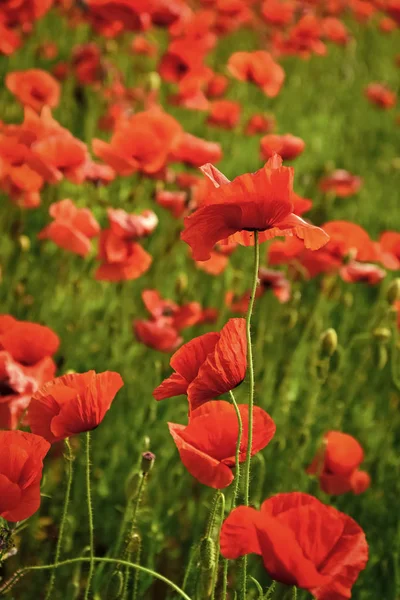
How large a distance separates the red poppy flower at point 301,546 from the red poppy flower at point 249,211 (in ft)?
1.07

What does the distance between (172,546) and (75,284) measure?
2.38ft

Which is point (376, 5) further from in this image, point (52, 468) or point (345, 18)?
point (52, 468)

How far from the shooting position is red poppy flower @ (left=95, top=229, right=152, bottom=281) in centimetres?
Result: 179

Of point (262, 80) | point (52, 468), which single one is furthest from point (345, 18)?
point (52, 468)

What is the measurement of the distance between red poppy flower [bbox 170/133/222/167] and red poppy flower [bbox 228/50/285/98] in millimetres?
616

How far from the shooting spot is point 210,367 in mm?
882

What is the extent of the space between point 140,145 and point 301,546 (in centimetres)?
136

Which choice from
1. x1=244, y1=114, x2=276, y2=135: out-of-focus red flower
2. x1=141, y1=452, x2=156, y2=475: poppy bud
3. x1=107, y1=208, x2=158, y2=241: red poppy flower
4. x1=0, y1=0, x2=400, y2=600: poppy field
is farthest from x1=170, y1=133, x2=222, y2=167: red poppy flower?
x1=141, y1=452, x2=156, y2=475: poppy bud

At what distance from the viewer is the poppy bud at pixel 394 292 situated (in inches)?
69.0

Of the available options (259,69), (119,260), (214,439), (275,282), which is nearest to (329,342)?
(275,282)

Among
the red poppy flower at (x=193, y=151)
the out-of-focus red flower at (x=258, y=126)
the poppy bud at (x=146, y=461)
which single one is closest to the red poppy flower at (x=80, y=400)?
the poppy bud at (x=146, y=461)

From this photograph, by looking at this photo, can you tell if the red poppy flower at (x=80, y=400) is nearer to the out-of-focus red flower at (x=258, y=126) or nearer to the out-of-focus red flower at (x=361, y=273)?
the out-of-focus red flower at (x=361, y=273)

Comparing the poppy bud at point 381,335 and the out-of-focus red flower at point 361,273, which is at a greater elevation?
the out-of-focus red flower at point 361,273

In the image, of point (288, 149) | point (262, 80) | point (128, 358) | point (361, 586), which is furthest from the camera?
point (262, 80)
